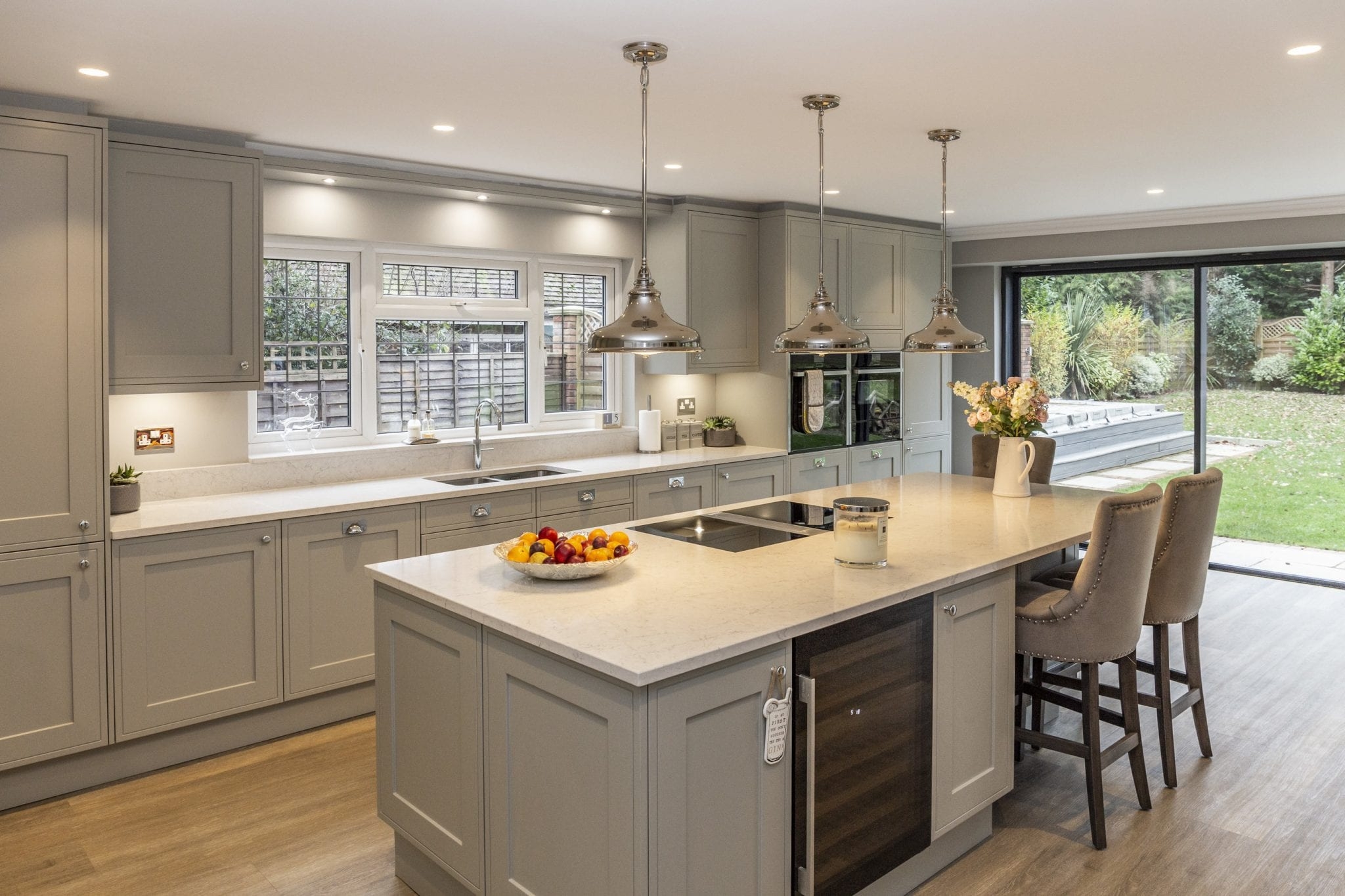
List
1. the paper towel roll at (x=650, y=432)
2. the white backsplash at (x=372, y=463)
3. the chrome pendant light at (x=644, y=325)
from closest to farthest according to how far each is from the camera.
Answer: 1. the chrome pendant light at (x=644, y=325)
2. the white backsplash at (x=372, y=463)
3. the paper towel roll at (x=650, y=432)

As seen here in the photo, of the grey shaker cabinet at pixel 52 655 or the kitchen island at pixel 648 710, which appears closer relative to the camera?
the kitchen island at pixel 648 710

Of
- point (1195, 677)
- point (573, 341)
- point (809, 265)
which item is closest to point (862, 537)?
point (1195, 677)

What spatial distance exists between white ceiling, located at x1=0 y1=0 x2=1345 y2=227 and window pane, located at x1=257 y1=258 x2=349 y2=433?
2.41 feet

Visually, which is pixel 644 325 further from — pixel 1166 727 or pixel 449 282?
pixel 449 282

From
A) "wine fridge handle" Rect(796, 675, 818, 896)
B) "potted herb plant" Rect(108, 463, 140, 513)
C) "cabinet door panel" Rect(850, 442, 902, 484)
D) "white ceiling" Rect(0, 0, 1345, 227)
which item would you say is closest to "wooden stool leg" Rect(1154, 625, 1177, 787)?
"wine fridge handle" Rect(796, 675, 818, 896)

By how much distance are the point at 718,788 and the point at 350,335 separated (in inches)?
130

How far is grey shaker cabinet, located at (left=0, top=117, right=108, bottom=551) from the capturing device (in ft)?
10.4

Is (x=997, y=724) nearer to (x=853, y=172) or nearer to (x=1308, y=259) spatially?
(x=853, y=172)

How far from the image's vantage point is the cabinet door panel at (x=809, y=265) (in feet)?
18.8

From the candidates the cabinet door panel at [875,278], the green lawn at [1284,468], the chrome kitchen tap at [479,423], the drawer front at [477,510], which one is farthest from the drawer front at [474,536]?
the green lawn at [1284,468]

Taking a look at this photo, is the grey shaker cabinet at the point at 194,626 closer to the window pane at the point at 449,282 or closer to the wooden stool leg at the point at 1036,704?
the window pane at the point at 449,282

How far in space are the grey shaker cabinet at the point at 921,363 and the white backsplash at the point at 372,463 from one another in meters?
2.11

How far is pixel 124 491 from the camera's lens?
12.0ft

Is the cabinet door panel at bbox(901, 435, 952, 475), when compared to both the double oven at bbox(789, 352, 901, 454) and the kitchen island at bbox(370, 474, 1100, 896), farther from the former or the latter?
the kitchen island at bbox(370, 474, 1100, 896)
